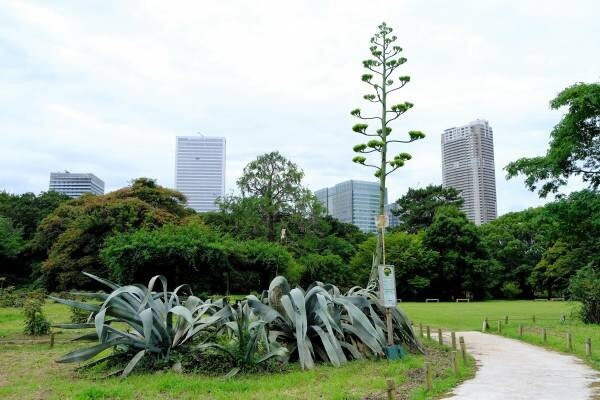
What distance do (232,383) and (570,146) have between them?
17.5m

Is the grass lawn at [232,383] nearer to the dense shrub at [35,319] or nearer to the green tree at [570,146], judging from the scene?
the dense shrub at [35,319]

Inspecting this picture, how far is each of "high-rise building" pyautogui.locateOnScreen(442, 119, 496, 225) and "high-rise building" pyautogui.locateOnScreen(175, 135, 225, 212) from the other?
111 ft

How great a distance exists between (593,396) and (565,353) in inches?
211

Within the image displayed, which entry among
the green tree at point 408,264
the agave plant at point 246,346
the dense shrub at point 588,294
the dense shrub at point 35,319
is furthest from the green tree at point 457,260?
the agave plant at point 246,346

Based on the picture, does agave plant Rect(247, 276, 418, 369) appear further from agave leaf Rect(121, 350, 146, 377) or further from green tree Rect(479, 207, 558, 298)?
green tree Rect(479, 207, 558, 298)

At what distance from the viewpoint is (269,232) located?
122 ft

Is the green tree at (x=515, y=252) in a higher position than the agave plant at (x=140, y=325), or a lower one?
higher

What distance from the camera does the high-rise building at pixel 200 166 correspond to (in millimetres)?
65875

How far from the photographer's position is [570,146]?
19.5 metres

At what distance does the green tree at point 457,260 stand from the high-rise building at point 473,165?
23.0 m

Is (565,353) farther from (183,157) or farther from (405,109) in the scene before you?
(183,157)

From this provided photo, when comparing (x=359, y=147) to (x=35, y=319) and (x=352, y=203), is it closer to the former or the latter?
(x=35, y=319)

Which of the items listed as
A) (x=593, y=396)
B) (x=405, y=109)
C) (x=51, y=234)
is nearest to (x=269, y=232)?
(x=51, y=234)

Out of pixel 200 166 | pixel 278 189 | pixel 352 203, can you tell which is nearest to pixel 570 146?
pixel 278 189
